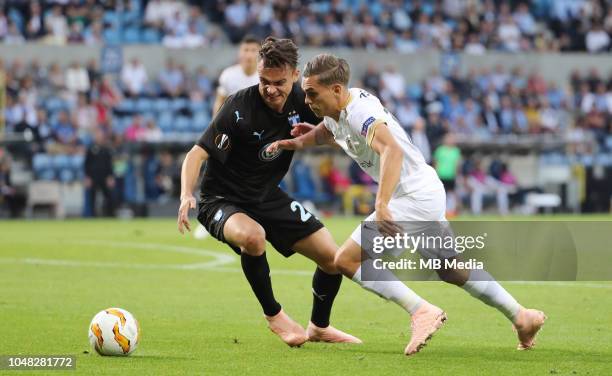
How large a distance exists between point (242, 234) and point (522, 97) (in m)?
27.5

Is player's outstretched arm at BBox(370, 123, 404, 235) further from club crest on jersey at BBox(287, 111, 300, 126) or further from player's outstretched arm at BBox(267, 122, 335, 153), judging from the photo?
club crest on jersey at BBox(287, 111, 300, 126)

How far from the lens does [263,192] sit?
836 centimetres

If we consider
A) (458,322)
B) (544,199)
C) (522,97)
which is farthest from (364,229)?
(522,97)

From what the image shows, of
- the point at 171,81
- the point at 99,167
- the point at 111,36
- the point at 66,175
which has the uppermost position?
the point at 111,36

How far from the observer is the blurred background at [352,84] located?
26.0 m

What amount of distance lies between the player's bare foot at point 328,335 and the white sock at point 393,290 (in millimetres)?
706

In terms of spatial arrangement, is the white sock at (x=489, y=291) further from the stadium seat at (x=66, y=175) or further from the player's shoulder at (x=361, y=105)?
the stadium seat at (x=66, y=175)

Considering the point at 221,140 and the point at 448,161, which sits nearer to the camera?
the point at 221,140

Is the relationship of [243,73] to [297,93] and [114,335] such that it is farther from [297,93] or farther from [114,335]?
[114,335]

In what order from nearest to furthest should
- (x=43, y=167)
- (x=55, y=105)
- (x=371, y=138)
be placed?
(x=371, y=138), (x=43, y=167), (x=55, y=105)

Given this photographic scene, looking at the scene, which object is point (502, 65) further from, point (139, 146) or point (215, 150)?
point (215, 150)

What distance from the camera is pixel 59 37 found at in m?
28.7

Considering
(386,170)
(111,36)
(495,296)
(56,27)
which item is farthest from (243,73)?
(111,36)

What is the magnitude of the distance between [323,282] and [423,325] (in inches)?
49.4
